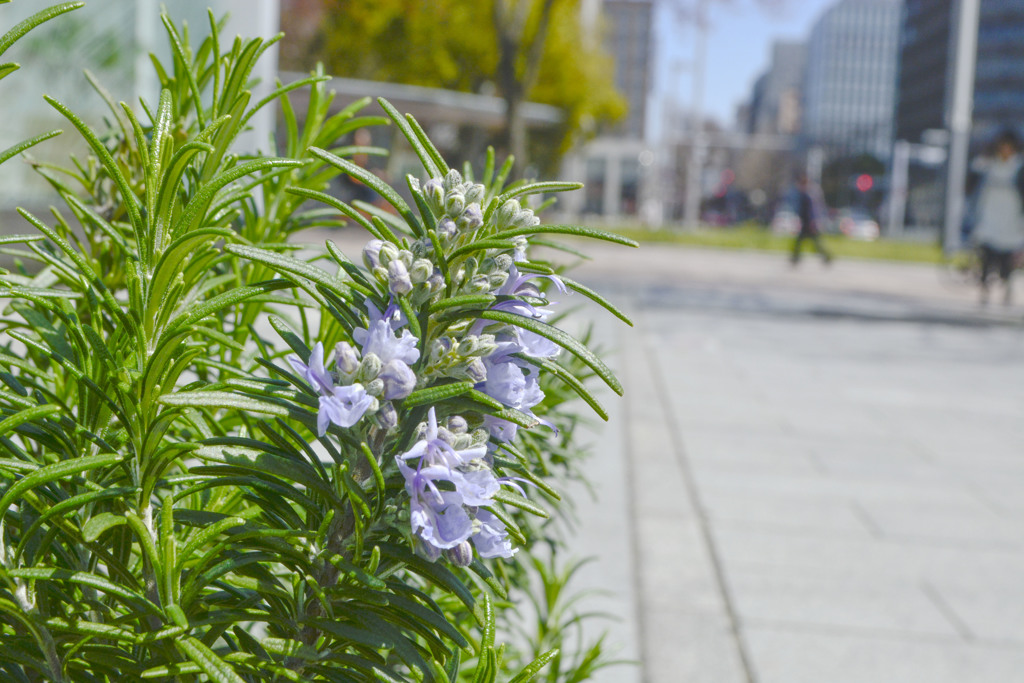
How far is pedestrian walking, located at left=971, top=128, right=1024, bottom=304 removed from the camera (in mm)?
11258

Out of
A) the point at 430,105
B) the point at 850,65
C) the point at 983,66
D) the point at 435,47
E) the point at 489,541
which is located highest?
the point at 850,65

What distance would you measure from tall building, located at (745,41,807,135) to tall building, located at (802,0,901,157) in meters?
6.76

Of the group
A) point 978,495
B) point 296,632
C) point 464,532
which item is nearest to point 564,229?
point 464,532

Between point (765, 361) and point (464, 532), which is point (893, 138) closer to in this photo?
point (765, 361)

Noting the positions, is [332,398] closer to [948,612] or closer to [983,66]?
[948,612]

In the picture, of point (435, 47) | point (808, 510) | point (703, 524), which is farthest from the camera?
point (435, 47)

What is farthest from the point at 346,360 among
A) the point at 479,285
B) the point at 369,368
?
the point at 479,285

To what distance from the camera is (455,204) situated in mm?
809

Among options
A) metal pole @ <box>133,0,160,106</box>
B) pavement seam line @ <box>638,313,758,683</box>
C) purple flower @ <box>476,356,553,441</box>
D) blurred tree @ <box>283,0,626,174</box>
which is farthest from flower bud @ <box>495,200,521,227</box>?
blurred tree @ <box>283,0,626,174</box>

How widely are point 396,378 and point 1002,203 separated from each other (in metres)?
12.4

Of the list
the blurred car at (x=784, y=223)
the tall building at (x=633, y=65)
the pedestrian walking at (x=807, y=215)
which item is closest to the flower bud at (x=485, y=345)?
the pedestrian walking at (x=807, y=215)

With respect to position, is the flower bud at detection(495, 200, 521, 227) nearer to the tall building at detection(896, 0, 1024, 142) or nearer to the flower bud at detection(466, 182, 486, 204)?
the flower bud at detection(466, 182, 486, 204)

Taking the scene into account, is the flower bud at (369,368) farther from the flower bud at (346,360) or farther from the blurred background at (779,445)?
the blurred background at (779,445)

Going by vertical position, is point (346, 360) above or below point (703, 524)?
above
